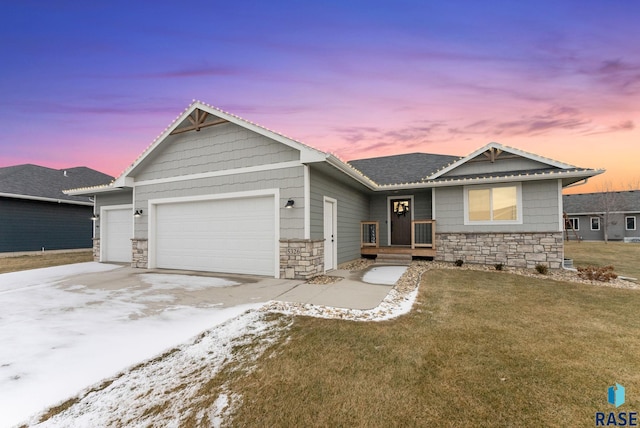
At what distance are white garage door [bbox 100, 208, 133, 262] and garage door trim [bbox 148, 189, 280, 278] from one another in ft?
9.46

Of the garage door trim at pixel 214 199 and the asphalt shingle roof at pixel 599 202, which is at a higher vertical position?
the asphalt shingle roof at pixel 599 202

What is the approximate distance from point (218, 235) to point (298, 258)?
3.03 metres

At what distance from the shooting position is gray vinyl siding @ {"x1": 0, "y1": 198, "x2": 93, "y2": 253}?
13.8 m

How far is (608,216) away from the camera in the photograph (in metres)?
22.6

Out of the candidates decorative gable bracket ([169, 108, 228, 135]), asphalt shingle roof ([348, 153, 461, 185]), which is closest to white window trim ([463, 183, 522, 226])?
asphalt shingle roof ([348, 153, 461, 185])

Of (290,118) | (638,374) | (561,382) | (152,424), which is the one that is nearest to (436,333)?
(561,382)

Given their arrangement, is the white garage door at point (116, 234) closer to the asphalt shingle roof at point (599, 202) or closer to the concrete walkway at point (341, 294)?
the concrete walkway at point (341, 294)

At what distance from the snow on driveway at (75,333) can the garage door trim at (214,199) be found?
1842 mm

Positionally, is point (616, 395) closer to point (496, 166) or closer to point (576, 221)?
point (496, 166)

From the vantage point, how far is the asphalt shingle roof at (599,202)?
22511 mm

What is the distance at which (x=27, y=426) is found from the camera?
2072 mm

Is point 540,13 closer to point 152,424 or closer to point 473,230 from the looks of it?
point 473,230

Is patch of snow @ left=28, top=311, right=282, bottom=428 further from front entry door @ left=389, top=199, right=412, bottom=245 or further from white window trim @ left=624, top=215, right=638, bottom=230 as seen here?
white window trim @ left=624, top=215, right=638, bottom=230

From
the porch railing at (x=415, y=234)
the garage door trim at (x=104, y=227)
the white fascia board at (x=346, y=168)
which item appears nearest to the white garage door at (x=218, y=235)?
the white fascia board at (x=346, y=168)
